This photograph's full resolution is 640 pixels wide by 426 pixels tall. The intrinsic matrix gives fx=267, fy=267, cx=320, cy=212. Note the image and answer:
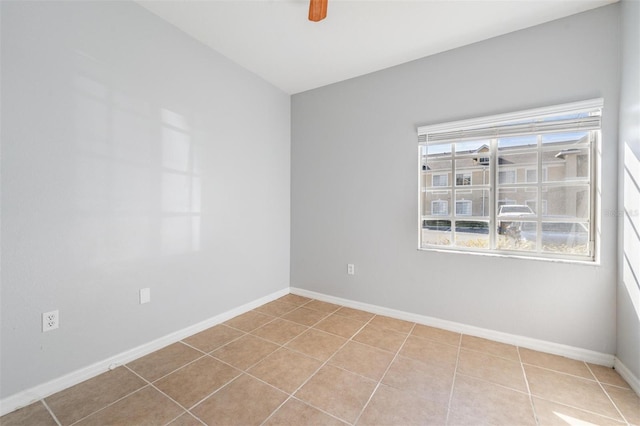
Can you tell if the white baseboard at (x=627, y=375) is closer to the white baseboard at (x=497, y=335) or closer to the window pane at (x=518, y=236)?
the white baseboard at (x=497, y=335)

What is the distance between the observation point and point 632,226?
1.80m

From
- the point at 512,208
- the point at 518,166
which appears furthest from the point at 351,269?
the point at 518,166

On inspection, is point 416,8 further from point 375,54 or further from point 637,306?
point 637,306

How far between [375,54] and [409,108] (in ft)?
2.10

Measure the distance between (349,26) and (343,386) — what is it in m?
2.83

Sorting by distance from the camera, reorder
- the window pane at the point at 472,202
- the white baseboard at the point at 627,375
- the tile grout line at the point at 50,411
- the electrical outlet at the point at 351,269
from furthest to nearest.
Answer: the electrical outlet at the point at 351,269 < the window pane at the point at 472,202 < the white baseboard at the point at 627,375 < the tile grout line at the point at 50,411

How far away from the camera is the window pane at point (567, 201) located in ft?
7.03

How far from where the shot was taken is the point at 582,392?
174cm

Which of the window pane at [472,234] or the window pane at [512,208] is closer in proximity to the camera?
the window pane at [512,208]

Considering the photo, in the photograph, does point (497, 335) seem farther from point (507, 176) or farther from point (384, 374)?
point (507, 176)

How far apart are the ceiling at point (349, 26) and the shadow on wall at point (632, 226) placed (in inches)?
49.3

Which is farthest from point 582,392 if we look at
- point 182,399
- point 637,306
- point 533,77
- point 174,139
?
point 174,139

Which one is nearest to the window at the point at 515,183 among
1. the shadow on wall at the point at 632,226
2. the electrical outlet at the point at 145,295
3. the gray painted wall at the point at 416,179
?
the gray painted wall at the point at 416,179

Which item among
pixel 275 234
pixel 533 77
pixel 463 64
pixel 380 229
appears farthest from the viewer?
pixel 275 234
